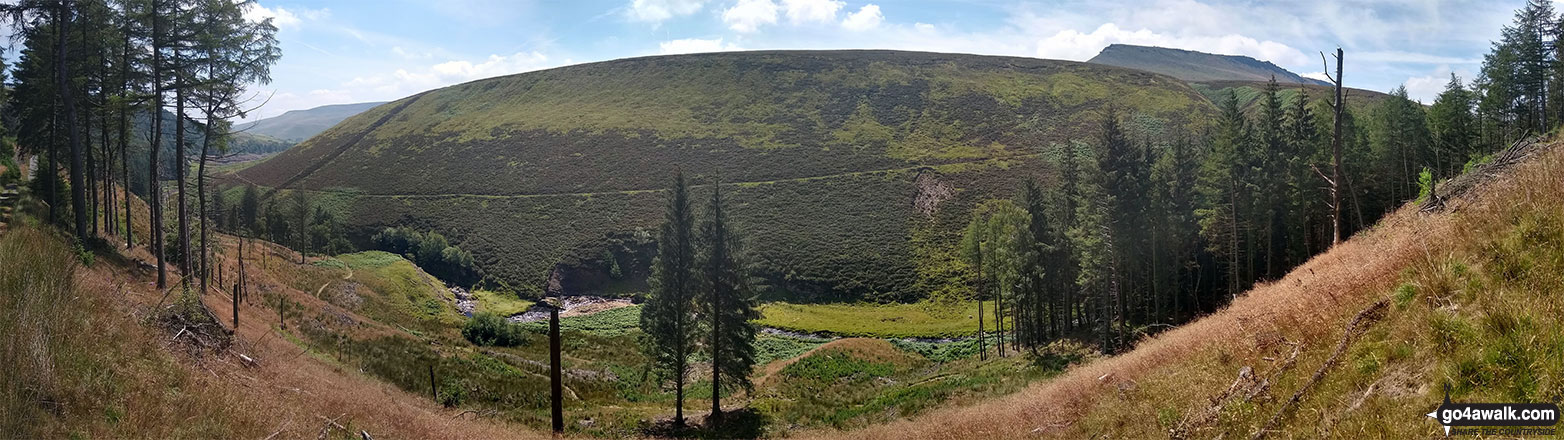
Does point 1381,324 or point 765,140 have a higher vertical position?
point 765,140

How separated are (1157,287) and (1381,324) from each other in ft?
97.1

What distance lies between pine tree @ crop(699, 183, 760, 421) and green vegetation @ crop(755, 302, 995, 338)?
29486mm

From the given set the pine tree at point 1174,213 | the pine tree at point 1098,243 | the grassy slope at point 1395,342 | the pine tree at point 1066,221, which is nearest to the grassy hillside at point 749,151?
the pine tree at point 1066,221

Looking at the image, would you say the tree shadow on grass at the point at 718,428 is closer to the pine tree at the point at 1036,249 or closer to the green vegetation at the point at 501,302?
the pine tree at the point at 1036,249

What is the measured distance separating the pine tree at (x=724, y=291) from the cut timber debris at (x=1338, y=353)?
888 inches

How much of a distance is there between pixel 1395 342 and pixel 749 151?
10918cm

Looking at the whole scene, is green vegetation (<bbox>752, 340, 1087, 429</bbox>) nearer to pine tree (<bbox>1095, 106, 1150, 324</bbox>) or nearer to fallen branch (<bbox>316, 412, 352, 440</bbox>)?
pine tree (<bbox>1095, 106, 1150, 324</bbox>)

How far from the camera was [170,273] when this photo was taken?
87.7ft

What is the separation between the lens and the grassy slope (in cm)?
566

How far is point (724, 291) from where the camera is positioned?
28531 mm

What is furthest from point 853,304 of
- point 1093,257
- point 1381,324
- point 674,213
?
point 1381,324

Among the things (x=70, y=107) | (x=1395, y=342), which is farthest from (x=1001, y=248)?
(x=70, y=107)

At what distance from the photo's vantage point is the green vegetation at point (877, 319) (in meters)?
60.7

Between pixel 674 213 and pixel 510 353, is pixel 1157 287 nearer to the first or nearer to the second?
pixel 674 213
